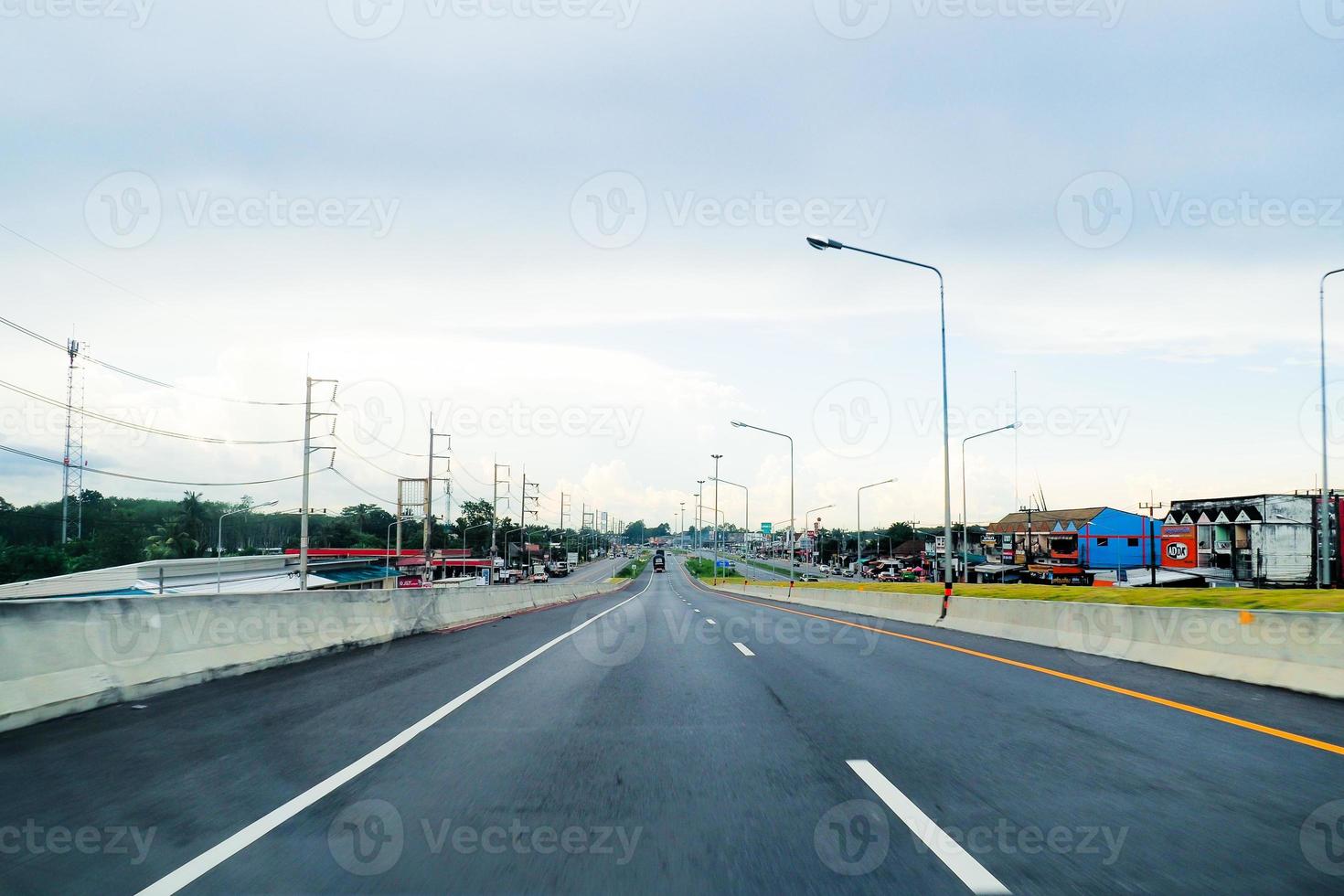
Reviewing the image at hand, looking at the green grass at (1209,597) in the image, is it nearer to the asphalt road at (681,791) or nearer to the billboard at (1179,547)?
the asphalt road at (681,791)

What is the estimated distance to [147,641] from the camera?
989cm

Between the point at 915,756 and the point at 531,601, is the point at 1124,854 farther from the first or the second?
the point at 531,601

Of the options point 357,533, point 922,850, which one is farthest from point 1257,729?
point 357,533

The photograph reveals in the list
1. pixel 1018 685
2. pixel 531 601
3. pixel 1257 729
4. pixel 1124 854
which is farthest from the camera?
pixel 531 601

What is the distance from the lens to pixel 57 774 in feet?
19.8

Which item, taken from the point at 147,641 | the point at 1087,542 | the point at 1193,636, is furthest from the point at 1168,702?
the point at 1087,542

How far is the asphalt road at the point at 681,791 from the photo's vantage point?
413 cm

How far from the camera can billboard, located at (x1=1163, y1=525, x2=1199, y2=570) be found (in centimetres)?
7106

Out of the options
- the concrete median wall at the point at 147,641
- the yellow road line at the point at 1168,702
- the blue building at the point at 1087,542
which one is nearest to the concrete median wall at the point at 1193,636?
the yellow road line at the point at 1168,702

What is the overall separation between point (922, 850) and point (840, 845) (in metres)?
0.40

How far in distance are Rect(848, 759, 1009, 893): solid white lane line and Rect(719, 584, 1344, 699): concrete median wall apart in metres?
6.32

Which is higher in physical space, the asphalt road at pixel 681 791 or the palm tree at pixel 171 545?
the asphalt road at pixel 681 791

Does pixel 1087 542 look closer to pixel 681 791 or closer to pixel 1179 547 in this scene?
pixel 1179 547

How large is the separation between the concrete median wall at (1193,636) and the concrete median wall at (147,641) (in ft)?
36.2
